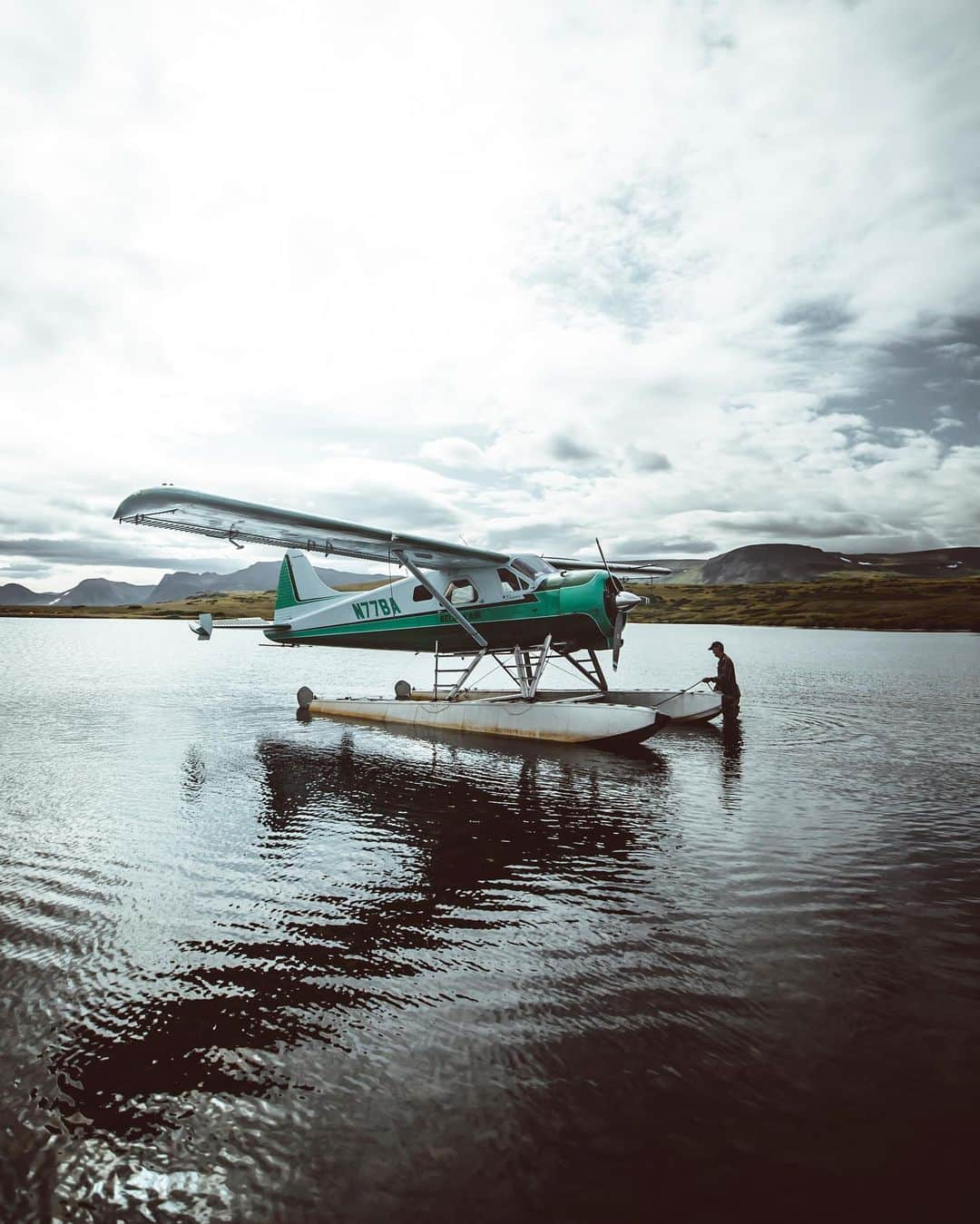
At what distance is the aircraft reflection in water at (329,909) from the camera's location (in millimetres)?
3363

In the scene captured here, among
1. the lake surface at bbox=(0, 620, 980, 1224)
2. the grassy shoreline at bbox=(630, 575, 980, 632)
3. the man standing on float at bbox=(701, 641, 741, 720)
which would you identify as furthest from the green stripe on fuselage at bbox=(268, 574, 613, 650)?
the grassy shoreline at bbox=(630, 575, 980, 632)

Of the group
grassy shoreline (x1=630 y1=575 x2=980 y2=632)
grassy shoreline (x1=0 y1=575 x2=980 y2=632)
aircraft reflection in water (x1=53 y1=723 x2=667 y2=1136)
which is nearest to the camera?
aircraft reflection in water (x1=53 y1=723 x2=667 y2=1136)

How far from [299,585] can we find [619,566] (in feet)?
29.8

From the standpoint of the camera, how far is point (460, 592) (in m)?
15.8

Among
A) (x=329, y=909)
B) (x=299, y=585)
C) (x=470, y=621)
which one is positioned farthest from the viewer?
(x=299, y=585)

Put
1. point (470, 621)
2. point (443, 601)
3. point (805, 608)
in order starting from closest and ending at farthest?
point (443, 601), point (470, 621), point (805, 608)

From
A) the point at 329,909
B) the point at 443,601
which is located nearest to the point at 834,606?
the point at 443,601

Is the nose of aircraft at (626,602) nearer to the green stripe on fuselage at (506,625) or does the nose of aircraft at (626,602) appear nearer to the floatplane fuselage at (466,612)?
the floatplane fuselage at (466,612)

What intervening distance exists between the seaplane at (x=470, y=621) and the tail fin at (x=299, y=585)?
1080 millimetres

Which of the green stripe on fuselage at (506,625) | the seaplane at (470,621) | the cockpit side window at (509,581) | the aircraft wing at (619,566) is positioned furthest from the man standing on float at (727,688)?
the cockpit side window at (509,581)

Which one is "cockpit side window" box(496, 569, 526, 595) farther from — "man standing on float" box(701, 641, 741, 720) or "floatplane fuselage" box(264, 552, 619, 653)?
"man standing on float" box(701, 641, 741, 720)

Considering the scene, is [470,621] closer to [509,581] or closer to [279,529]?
[509,581]

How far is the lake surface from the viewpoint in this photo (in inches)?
105

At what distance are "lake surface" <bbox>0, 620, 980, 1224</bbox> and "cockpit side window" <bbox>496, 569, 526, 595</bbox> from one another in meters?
6.34
